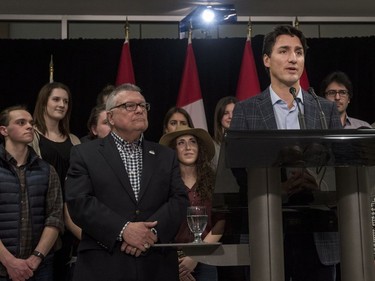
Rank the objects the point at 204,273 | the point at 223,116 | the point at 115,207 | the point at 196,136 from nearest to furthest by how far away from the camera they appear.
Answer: the point at 115,207
the point at 204,273
the point at 196,136
the point at 223,116

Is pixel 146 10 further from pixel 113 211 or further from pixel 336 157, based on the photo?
pixel 336 157

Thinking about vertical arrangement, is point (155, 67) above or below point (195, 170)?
above

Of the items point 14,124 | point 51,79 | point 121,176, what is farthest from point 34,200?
point 51,79

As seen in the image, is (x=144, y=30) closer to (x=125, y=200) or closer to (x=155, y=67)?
(x=155, y=67)

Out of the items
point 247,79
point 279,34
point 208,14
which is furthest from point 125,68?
point 279,34

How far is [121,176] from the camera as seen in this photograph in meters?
2.50

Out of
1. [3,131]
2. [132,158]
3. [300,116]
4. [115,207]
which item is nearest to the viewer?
[300,116]

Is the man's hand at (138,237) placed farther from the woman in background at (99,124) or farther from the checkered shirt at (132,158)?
the woman in background at (99,124)

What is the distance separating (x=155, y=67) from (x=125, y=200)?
2812 millimetres

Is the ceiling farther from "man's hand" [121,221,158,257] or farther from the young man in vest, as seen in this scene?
"man's hand" [121,221,158,257]

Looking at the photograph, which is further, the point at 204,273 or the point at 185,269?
the point at 204,273

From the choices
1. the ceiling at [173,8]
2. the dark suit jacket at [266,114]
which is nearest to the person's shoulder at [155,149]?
the dark suit jacket at [266,114]

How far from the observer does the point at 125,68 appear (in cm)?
498

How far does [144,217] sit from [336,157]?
109 cm
